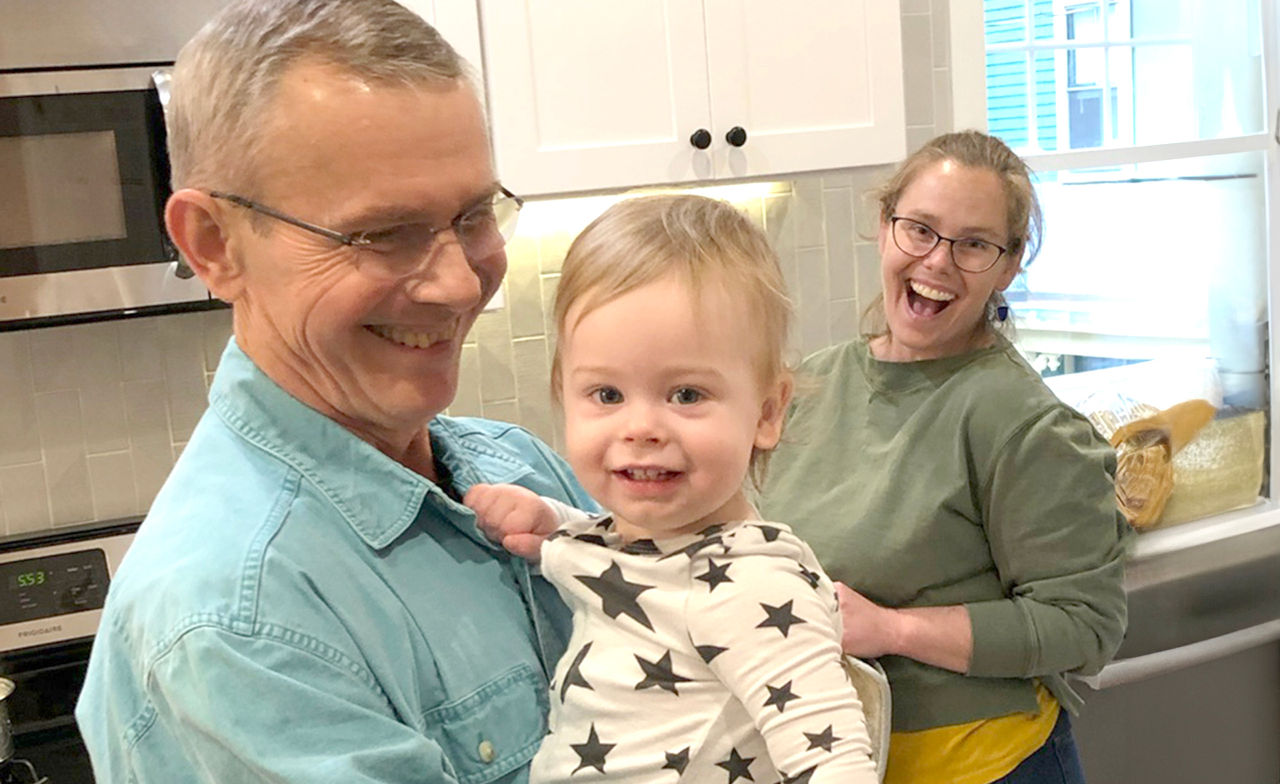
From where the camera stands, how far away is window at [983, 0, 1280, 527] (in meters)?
3.16

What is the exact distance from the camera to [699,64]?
89.7 inches

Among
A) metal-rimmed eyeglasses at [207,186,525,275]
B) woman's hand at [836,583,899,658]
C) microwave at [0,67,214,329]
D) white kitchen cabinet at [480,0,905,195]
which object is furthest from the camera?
white kitchen cabinet at [480,0,905,195]

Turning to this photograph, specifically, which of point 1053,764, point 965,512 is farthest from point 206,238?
point 1053,764

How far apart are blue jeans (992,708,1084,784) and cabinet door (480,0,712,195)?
119 cm

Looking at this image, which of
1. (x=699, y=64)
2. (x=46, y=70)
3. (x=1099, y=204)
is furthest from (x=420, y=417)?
(x=1099, y=204)

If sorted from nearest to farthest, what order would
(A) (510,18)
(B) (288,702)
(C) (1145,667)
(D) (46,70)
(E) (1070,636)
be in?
(B) (288,702) → (E) (1070,636) → (D) (46,70) → (A) (510,18) → (C) (1145,667)

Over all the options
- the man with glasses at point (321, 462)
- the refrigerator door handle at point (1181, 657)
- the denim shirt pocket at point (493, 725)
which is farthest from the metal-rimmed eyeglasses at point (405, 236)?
the refrigerator door handle at point (1181, 657)

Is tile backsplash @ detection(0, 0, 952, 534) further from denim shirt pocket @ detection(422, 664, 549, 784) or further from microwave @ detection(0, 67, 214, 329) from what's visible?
denim shirt pocket @ detection(422, 664, 549, 784)

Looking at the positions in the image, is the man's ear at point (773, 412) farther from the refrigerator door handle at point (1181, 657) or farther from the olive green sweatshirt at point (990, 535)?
the refrigerator door handle at point (1181, 657)

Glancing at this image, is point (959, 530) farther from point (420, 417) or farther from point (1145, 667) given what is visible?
point (1145, 667)

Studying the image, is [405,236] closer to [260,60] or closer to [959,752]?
[260,60]

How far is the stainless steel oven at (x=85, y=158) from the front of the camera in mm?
1796

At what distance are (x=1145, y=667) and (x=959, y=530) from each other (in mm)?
1477

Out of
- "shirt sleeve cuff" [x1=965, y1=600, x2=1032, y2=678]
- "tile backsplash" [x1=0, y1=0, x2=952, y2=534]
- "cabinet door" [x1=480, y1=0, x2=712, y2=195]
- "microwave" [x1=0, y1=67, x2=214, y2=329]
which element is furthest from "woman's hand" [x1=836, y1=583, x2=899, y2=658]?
"microwave" [x1=0, y1=67, x2=214, y2=329]
